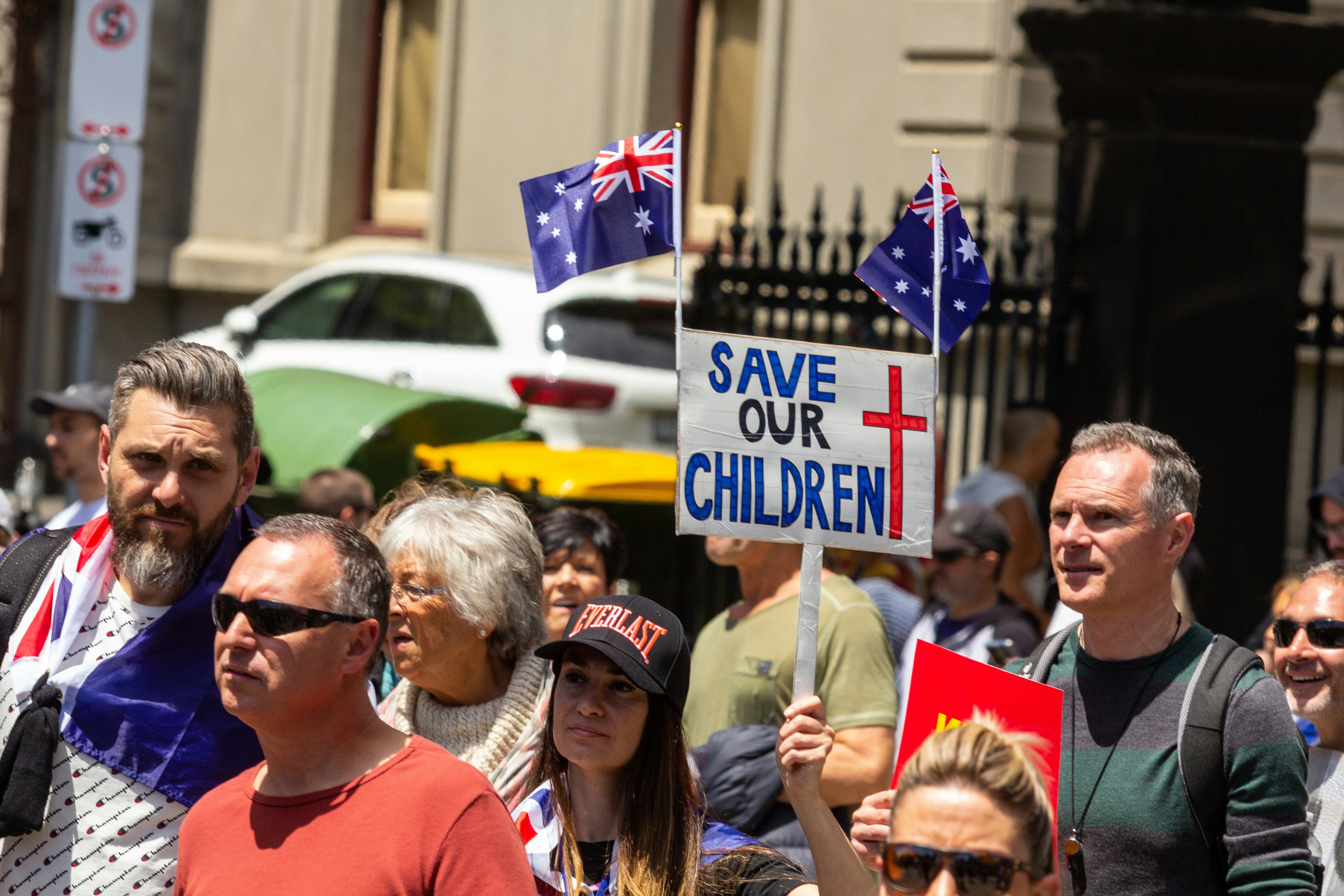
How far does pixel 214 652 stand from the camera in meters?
3.23

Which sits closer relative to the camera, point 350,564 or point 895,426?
point 350,564

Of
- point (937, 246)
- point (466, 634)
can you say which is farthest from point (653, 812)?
point (937, 246)

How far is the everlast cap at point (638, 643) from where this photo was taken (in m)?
3.44

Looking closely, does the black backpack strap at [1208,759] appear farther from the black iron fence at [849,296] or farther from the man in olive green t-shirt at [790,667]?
the black iron fence at [849,296]

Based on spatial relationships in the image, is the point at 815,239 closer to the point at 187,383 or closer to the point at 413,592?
the point at 413,592

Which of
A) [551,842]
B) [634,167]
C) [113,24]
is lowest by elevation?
[551,842]

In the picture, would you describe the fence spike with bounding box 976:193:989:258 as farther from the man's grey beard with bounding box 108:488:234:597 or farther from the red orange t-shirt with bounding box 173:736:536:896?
the red orange t-shirt with bounding box 173:736:536:896

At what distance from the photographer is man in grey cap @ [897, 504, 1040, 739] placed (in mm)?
6129

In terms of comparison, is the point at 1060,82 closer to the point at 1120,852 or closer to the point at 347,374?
Result: the point at 347,374

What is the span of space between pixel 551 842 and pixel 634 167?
5.26 feet

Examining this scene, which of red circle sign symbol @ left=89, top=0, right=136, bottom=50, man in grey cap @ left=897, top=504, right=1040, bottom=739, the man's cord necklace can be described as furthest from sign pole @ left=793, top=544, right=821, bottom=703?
red circle sign symbol @ left=89, top=0, right=136, bottom=50

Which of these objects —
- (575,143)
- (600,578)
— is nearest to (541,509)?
(600,578)

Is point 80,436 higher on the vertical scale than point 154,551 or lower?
higher

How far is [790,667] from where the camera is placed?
482 cm
